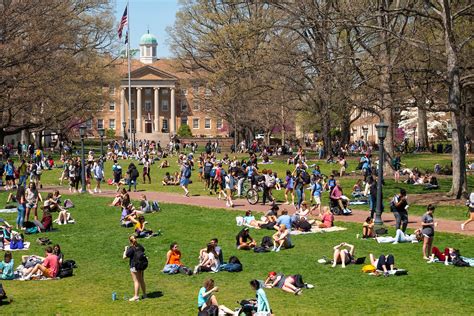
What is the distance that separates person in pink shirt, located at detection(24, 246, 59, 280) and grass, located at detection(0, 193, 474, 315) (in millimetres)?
373

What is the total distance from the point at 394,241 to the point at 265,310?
27.2 ft

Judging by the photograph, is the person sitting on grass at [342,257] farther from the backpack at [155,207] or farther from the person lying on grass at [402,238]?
the backpack at [155,207]

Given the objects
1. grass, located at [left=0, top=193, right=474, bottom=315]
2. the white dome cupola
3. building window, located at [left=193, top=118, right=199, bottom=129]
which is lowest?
grass, located at [left=0, top=193, right=474, bottom=315]

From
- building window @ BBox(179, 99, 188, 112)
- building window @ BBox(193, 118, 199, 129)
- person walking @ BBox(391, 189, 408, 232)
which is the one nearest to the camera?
person walking @ BBox(391, 189, 408, 232)

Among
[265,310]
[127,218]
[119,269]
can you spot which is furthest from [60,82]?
[265,310]

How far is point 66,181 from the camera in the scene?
41.9 meters

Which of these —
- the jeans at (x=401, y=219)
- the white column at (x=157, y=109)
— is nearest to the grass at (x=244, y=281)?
the jeans at (x=401, y=219)

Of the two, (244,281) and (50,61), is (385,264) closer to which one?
(244,281)

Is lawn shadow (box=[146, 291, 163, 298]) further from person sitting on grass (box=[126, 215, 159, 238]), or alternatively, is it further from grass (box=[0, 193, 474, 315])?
person sitting on grass (box=[126, 215, 159, 238])

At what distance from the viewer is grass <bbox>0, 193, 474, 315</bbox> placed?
50.1 ft

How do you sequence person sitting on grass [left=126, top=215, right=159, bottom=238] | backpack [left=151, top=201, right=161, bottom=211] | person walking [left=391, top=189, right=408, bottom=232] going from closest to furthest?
person walking [left=391, top=189, right=408, bottom=232], person sitting on grass [left=126, top=215, right=159, bottom=238], backpack [left=151, top=201, right=161, bottom=211]

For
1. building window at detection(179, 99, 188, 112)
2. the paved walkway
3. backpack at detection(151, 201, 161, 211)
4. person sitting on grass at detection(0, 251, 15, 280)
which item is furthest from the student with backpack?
building window at detection(179, 99, 188, 112)

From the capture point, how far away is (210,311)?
1368cm

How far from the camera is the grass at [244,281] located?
50.1 feet
